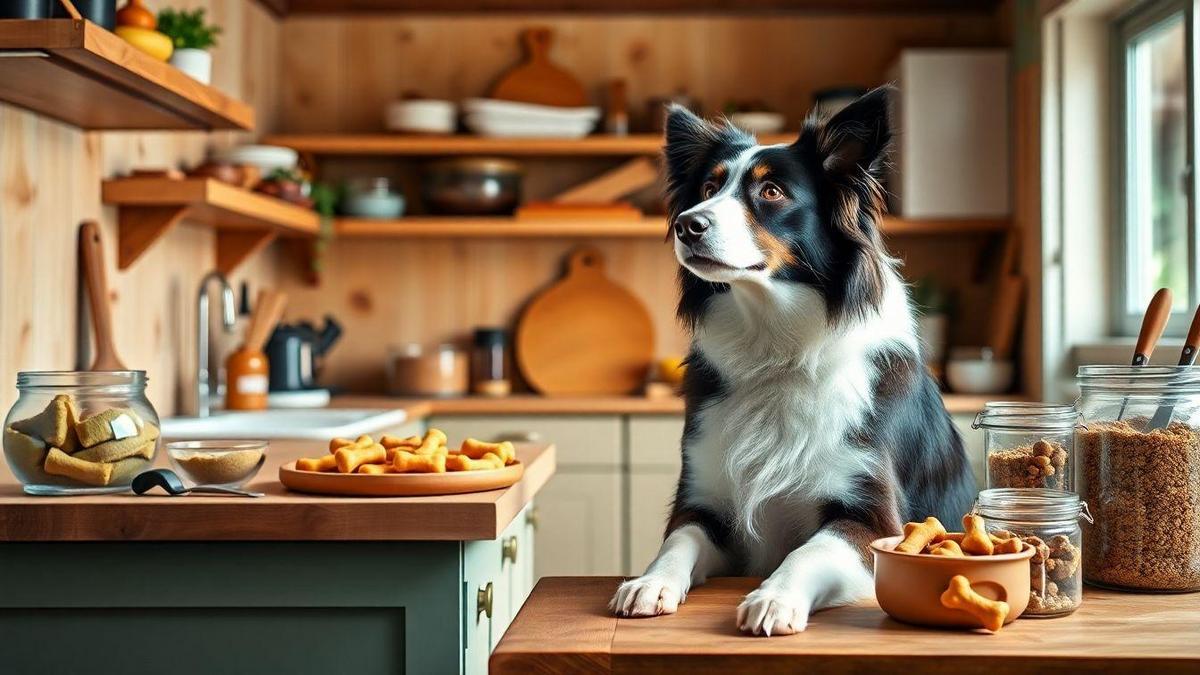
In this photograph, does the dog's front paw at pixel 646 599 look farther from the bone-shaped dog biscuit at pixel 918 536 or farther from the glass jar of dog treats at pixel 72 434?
the glass jar of dog treats at pixel 72 434

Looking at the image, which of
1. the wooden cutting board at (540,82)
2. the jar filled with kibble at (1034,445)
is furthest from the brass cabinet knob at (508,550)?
the wooden cutting board at (540,82)

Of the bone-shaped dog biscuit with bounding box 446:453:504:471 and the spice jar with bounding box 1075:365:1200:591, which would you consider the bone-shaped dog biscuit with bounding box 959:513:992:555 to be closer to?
the spice jar with bounding box 1075:365:1200:591

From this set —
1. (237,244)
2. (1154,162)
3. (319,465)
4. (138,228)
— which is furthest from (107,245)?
(1154,162)

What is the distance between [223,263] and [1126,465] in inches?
116

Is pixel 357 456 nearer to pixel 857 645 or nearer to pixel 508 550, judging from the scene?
pixel 508 550

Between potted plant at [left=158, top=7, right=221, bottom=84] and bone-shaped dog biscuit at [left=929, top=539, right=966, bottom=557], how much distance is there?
1.94m

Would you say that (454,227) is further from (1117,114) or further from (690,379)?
(690,379)

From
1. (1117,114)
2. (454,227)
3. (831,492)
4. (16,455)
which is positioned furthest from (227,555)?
(1117,114)

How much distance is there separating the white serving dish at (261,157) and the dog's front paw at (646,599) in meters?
2.48

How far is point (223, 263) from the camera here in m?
3.64

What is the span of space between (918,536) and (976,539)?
6 centimetres

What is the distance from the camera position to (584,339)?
420cm

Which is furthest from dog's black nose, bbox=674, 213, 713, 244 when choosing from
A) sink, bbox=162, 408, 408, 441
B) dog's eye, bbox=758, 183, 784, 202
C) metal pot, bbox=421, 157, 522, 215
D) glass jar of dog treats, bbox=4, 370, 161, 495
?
metal pot, bbox=421, 157, 522, 215

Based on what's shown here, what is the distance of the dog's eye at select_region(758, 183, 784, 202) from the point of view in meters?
1.63
